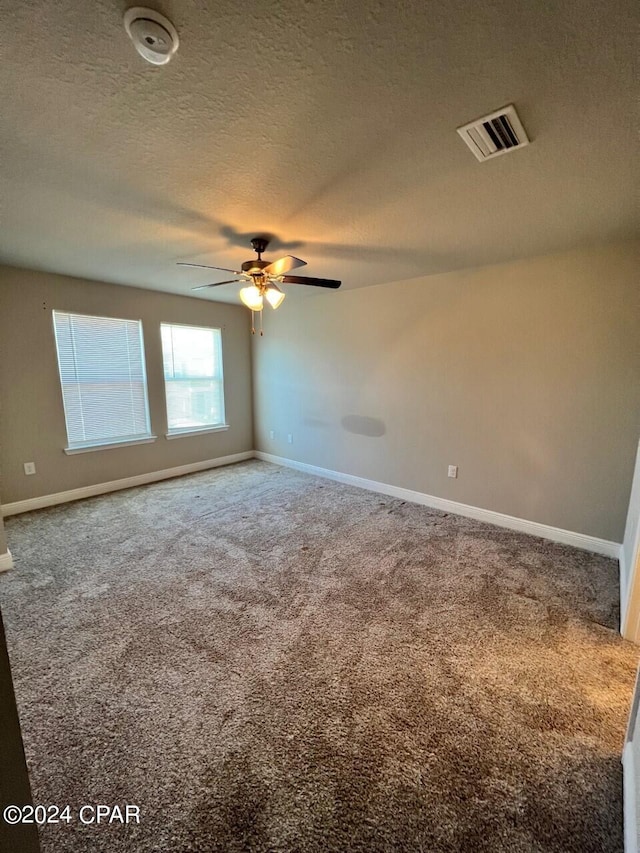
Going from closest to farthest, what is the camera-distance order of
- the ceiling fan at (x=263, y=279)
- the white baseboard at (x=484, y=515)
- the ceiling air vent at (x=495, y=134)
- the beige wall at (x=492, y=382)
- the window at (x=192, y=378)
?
the ceiling air vent at (x=495, y=134) → the ceiling fan at (x=263, y=279) → the beige wall at (x=492, y=382) → the white baseboard at (x=484, y=515) → the window at (x=192, y=378)

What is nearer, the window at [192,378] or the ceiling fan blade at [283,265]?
the ceiling fan blade at [283,265]

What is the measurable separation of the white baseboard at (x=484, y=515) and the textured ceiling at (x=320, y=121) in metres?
2.28

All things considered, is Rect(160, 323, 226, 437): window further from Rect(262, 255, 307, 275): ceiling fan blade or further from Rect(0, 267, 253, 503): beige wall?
Rect(262, 255, 307, 275): ceiling fan blade

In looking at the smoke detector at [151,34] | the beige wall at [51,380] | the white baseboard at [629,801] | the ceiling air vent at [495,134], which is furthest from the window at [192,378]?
the white baseboard at [629,801]

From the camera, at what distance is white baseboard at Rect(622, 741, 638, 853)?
3.23ft

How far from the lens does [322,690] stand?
1.56 metres

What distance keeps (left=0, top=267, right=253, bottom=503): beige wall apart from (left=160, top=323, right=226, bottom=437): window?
13cm

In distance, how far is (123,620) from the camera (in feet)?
6.52

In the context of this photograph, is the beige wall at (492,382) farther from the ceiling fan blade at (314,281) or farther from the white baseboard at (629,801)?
the white baseboard at (629,801)

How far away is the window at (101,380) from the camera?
3637 mm

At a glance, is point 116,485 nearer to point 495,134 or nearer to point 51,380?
point 51,380

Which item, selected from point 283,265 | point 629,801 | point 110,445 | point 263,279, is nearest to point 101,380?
point 110,445

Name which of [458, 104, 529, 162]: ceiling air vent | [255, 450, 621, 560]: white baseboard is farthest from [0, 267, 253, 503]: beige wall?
[458, 104, 529, 162]: ceiling air vent

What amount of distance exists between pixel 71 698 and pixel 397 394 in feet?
11.1
